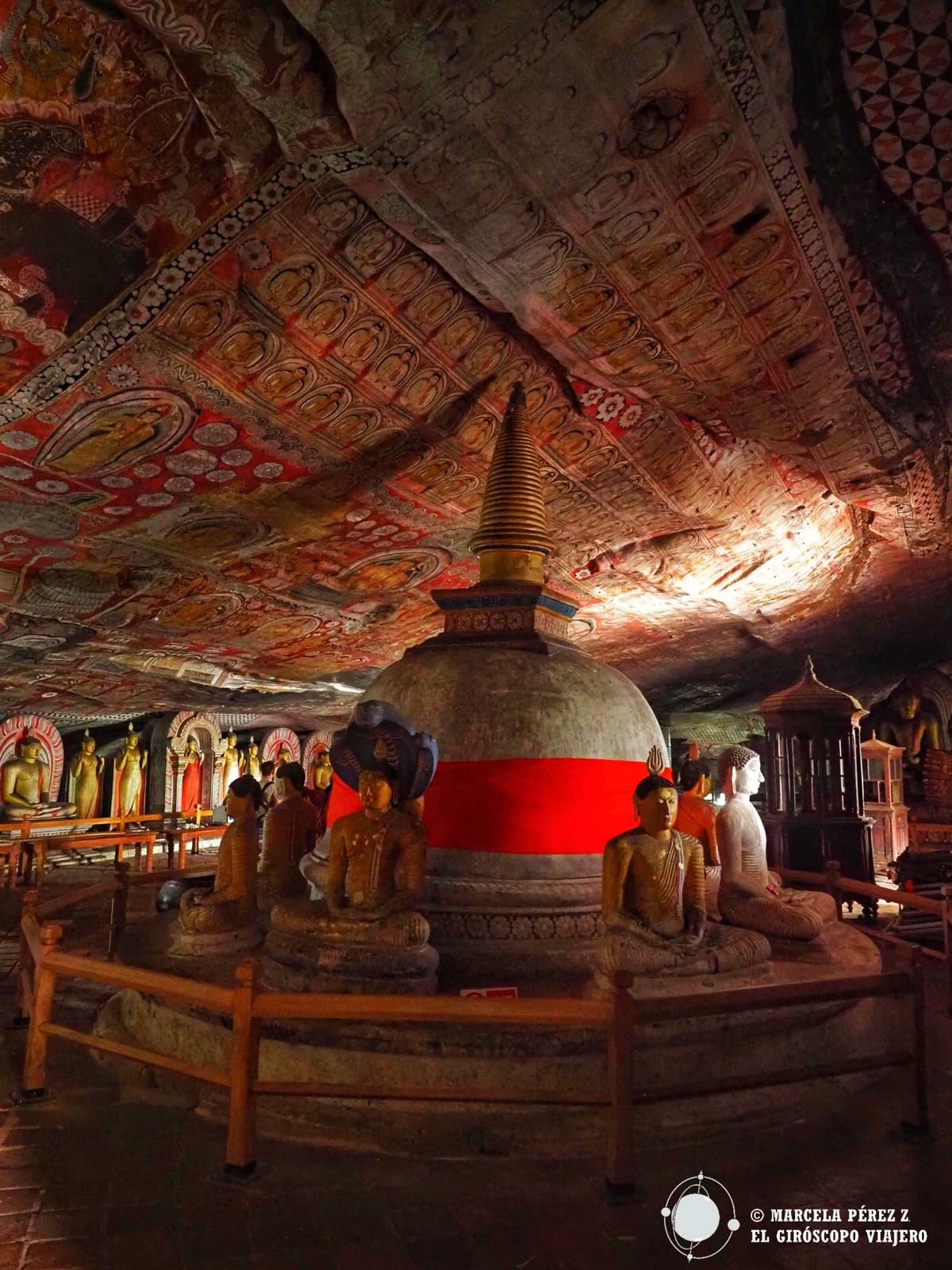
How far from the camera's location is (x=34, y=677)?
11.6 meters

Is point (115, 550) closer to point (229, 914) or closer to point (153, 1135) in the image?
point (229, 914)

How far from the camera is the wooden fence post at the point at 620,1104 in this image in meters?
3.13

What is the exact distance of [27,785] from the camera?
44.0 feet

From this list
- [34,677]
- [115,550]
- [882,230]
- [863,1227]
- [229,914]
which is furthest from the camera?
[34,677]

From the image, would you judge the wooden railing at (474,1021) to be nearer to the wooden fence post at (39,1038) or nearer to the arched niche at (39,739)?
the wooden fence post at (39,1038)

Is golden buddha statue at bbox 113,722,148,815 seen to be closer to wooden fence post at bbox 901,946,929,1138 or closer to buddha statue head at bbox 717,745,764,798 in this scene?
buddha statue head at bbox 717,745,764,798

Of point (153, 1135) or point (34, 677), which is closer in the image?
point (153, 1135)

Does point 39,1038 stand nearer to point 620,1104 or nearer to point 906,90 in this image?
point 620,1104

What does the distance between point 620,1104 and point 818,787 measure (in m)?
9.03

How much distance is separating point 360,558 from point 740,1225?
27.3ft

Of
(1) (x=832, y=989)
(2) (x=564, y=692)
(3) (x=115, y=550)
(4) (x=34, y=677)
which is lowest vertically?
(1) (x=832, y=989)

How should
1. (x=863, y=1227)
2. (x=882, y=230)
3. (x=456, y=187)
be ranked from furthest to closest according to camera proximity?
1. (x=882, y=230)
2. (x=456, y=187)
3. (x=863, y=1227)

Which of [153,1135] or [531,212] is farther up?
[531,212]

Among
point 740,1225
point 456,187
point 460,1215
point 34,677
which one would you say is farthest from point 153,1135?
point 34,677
